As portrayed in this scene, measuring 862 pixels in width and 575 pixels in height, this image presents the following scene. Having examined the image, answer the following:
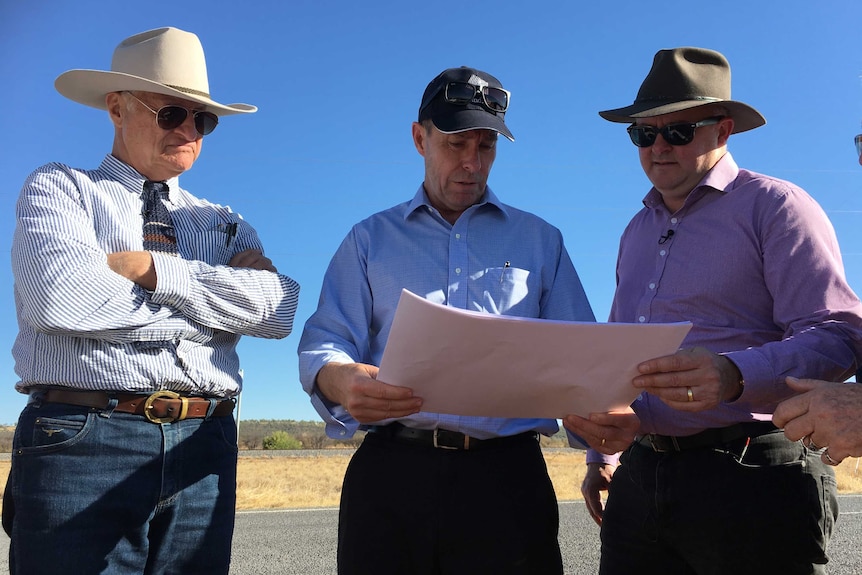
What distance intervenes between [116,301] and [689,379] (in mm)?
1857

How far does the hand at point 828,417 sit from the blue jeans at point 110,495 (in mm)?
1930

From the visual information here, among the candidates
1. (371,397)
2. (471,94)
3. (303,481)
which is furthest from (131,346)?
(303,481)

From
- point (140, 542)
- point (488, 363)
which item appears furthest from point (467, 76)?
point (140, 542)

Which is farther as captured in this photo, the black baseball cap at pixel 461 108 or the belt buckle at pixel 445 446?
the black baseball cap at pixel 461 108

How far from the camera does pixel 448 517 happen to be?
9.00 feet

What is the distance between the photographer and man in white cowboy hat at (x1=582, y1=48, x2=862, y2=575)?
2.62 m

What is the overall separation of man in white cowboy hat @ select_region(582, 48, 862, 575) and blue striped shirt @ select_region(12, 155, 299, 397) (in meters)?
1.46

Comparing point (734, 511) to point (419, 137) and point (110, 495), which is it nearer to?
point (419, 137)

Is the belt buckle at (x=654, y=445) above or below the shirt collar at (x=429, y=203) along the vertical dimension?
below

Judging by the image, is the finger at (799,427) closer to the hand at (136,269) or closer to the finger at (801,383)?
the finger at (801,383)

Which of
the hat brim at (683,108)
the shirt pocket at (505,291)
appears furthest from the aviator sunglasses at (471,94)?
the shirt pocket at (505,291)

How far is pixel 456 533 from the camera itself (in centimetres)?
274

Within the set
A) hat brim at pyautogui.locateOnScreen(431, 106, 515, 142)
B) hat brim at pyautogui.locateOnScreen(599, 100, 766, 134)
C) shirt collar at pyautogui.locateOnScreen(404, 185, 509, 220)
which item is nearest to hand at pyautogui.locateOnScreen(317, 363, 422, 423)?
shirt collar at pyautogui.locateOnScreen(404, 185, 509, 220)

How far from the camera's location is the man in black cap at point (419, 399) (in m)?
2.74
